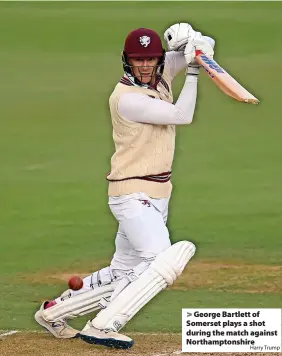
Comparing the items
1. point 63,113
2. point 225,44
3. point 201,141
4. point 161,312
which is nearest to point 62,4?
point 225,44

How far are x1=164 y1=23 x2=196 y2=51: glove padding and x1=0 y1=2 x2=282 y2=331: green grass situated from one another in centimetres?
200

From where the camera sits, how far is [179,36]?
26.1 feet

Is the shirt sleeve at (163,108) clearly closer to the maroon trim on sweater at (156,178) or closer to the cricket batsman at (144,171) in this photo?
the cricket batsman at (144,171)

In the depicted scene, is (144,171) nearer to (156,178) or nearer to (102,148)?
(156,178)

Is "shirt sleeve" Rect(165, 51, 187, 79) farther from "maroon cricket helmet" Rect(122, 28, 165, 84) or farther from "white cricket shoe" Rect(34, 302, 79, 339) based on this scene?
"white cricket shoe" Rect(34, 302, 79, 339)

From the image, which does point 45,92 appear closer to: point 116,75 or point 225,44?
point 116,75

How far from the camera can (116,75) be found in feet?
55.7

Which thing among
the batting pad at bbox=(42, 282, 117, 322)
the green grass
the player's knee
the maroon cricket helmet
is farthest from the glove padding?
the green grass

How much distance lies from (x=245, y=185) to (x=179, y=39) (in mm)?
5350

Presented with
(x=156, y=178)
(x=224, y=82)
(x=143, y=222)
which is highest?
(x=224, y=82)

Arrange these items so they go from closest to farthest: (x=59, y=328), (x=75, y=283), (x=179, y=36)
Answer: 1. (x=179, y=36)
2. (x=75, y=283)
3. (x=59, y=328)

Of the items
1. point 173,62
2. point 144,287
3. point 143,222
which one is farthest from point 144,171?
point 173,62

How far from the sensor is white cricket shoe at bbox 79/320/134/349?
7648 mm

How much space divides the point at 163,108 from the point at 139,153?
12.3 inches
